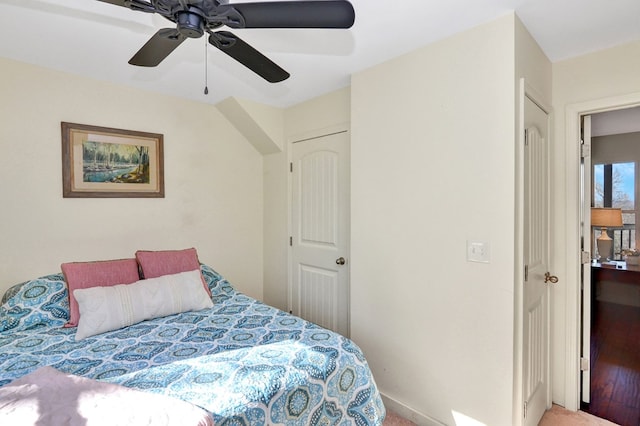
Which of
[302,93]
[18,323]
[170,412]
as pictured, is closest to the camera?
[170,412]

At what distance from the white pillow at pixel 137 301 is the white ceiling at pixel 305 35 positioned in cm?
144

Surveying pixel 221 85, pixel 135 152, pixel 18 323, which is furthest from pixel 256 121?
pixel 18 323

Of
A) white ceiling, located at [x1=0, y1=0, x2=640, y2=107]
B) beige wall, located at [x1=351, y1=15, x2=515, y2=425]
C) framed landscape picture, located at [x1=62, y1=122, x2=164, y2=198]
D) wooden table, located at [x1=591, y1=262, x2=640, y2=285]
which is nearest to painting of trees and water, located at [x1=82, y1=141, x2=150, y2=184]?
framed landscape picture, located at [x1=62, y1=122, x2=164, y2=198]

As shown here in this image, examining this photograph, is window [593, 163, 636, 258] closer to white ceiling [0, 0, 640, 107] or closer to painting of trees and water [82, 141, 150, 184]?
white ceiling [0, 0, 640, 107]

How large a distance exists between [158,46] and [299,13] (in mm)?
627

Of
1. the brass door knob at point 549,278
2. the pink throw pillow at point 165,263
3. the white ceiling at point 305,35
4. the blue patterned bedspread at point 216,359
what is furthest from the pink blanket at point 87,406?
the brass door knob at point 549,278

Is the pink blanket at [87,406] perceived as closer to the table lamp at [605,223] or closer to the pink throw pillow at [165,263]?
the pink throw pillow at [165,263]

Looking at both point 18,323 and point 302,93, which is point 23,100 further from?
point 302,93

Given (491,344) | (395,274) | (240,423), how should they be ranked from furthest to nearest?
1. (395,274)
2. (491,344)
3. (240,423)

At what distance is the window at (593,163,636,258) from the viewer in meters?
3.73

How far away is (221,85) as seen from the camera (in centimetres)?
261

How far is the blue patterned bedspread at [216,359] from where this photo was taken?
1274 millimetres

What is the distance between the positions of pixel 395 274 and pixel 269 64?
1.42 metres

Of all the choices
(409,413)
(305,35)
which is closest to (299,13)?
(305,35)
